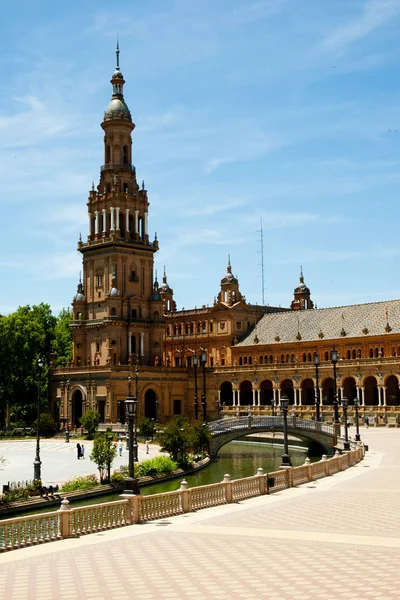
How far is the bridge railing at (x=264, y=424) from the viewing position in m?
60.5

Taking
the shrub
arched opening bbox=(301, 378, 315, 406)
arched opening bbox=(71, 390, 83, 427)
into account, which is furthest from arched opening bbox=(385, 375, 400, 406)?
the shrub

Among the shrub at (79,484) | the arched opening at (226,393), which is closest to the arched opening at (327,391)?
the arched opening at (226,393)

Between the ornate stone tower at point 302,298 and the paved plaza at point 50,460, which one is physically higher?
the ornate stone tower at point 302,298

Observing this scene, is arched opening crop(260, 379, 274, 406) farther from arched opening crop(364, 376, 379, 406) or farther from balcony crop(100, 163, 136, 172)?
balcony crop(100, 163, 136, 172)

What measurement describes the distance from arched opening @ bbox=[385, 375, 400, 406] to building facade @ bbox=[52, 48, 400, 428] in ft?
9.69

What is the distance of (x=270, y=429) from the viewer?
6306cm

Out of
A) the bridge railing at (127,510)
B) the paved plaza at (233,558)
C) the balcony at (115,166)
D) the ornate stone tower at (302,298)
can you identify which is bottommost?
the paved plaza at (233,558)

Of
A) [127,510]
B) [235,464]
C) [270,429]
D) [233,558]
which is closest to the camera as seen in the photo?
[233,558]

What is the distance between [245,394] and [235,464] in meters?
44.1

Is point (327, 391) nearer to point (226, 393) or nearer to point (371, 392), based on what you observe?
point (371, 392)

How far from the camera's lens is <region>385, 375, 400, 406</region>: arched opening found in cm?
8780

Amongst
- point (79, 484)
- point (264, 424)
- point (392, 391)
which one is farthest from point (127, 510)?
point (392, 391)

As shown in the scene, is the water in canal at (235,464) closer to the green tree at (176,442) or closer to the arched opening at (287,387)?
the green tree at (176,442)

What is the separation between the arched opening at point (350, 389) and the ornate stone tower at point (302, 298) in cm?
3337
